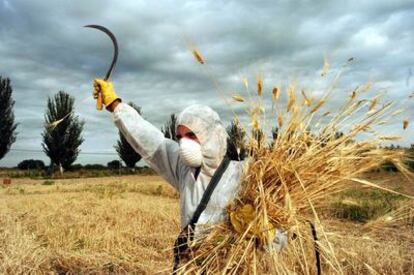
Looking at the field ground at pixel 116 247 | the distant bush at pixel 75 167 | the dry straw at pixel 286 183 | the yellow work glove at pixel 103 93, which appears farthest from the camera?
the distant bush at pixel 75 167

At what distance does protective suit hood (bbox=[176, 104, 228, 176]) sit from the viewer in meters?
2.73

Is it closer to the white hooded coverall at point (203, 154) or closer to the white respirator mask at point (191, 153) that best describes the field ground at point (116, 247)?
the white hooded coverall at point (203, 154)

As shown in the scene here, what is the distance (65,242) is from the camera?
4.90m

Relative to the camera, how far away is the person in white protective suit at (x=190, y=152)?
101 inches

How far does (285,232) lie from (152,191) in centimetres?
1392

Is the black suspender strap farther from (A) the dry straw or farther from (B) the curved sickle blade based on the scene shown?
(B) the curved sickle blade

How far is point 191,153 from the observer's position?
263 centimetres

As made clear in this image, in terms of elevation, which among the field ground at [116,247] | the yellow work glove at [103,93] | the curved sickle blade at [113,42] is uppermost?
the curved sickle blade at [113,42]

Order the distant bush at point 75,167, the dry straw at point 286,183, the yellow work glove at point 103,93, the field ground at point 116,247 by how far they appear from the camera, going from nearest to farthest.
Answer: the dry straw at point 286,183 → the yellow work glove at point 103,93 → the field ground at point 116,247 → the distant bush at point 75,167

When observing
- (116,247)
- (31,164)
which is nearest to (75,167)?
(31,164)

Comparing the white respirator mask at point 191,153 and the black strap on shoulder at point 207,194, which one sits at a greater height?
the white respirator mask at point 191,153

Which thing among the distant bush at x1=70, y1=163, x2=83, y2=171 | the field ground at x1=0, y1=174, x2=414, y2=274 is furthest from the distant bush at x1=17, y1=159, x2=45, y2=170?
the field ground at x1=0, y1=174, x2=414, y2=274

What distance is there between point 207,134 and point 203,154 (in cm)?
12

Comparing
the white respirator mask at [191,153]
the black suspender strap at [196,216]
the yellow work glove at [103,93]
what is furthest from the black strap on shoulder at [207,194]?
the yellow work glove at [103,93]
